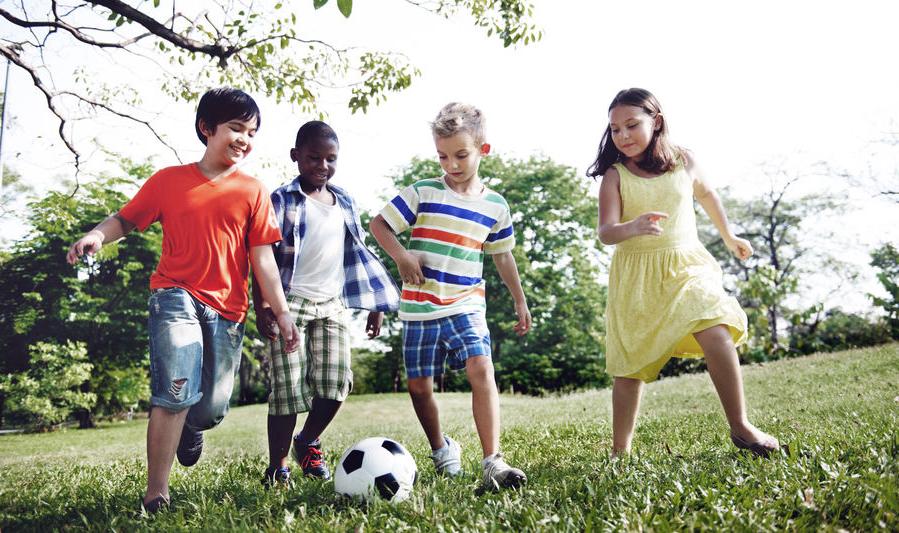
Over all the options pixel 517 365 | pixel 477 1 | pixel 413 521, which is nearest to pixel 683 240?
pixel 413 521

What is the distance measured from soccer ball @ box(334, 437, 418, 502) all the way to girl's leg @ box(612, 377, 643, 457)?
120cm

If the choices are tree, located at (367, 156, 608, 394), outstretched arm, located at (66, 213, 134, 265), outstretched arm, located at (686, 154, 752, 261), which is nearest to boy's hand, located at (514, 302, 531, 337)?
outstretched arm, located at (686, 154, 752, 261)

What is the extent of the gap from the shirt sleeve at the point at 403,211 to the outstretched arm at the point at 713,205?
61.6 inches

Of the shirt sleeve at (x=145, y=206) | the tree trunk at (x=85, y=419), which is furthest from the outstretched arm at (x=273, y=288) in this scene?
the tree trunk at (x=85, y=419)

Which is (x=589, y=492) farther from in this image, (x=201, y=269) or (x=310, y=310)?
(x=201, y=269)

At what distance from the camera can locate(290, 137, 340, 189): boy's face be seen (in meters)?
3.76

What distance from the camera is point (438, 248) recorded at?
139 inches

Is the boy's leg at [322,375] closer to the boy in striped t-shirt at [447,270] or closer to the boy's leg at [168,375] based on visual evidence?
the boy in striped t-shirt at [447,270]

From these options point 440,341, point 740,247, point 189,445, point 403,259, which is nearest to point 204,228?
point 403,259

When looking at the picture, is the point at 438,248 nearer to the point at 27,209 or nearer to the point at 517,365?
the point at 27,209

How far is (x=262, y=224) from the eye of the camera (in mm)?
3322

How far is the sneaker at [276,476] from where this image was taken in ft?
11.6

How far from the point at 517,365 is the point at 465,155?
18484 mm

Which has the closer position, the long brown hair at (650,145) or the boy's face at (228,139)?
the boy's face at (228,139)
